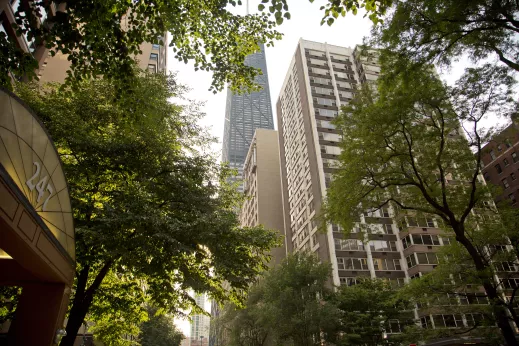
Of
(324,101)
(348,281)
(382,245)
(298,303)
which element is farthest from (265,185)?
(298,303)

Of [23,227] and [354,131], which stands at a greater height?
[354,131]

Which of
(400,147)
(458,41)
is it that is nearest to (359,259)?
(400,147)

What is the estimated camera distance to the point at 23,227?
582cm

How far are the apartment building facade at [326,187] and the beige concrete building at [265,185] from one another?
288 inches

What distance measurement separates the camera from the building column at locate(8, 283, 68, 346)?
7.26m

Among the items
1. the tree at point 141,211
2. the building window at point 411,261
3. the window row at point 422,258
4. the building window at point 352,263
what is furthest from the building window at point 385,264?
the tree at point 141,211

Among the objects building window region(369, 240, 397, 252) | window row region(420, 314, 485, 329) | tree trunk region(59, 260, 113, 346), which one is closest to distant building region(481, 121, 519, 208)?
building window region(369, 240, 397, 252)

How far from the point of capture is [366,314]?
86.7 feet

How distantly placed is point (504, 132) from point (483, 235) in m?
5.65

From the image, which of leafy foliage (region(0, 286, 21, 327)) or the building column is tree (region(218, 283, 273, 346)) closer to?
leafy foliage (region(0, 286, 21, 327))

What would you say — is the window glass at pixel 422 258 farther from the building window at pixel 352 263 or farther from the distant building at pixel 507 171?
the distant building at pixel 507 171

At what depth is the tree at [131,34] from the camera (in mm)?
6418

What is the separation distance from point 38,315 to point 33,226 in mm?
2572

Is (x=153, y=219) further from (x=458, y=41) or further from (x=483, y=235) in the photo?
(x=483, y=235)
